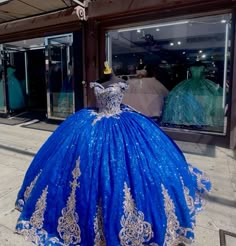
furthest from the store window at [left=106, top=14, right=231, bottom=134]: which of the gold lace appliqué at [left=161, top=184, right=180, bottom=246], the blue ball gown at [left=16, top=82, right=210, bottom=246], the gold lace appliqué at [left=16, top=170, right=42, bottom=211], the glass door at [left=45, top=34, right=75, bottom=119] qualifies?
the gold lace appliqué at [left=16, top=170, right=42, bottom=211]

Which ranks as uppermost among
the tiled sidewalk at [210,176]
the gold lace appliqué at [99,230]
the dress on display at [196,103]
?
the dress on display at [196,103]

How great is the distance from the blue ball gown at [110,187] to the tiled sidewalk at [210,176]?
16cm

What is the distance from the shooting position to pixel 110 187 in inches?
55.7

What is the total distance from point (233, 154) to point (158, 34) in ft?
7.21

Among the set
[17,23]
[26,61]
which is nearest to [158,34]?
[17,23]

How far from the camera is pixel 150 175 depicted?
145 centimetres

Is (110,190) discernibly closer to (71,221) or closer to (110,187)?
(110,187)

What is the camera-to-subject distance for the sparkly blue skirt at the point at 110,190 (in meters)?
1.39

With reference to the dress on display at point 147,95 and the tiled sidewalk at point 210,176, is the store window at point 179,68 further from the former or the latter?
the tiled sidewalk at point 210,176

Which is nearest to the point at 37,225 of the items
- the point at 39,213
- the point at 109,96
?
the point at 39,213

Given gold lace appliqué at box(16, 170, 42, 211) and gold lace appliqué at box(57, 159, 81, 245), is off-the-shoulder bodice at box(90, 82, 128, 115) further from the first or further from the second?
gold lace appliqué at box(16, 170, 42, 211)

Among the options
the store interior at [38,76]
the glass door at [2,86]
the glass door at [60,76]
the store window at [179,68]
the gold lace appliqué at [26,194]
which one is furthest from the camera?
the glass door at [2,86]

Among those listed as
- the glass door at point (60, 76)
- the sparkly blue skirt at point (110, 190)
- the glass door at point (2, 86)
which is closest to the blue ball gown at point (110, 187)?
the sparkly blue skirt at point (110, 190)

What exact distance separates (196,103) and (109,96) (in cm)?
259
